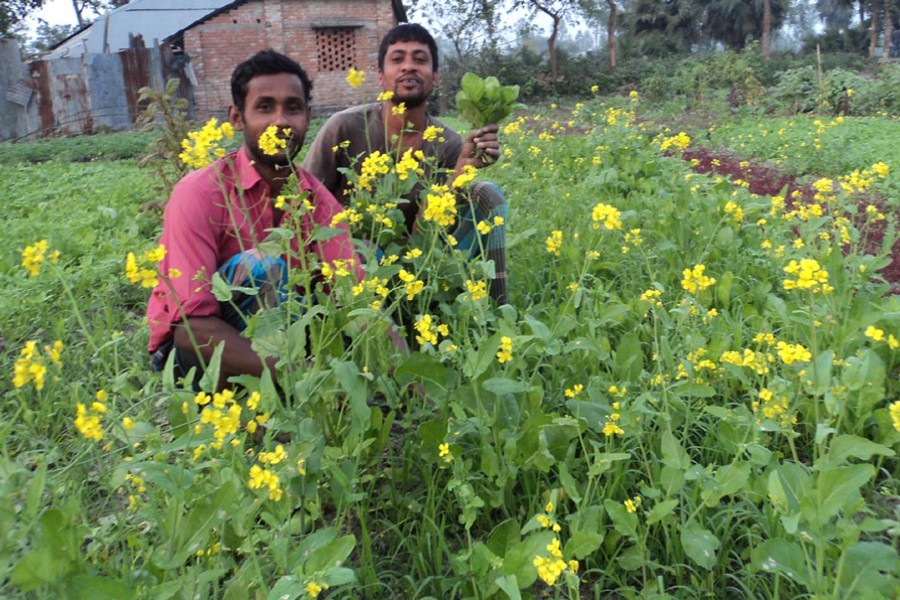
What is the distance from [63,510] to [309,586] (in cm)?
38

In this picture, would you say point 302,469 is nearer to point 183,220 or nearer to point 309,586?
point 309,586

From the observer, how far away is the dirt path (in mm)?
3702

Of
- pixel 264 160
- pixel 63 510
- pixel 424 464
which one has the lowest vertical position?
pixel 424 464

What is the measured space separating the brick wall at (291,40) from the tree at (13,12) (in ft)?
64.1

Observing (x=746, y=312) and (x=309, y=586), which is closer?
(x=309, y=586)

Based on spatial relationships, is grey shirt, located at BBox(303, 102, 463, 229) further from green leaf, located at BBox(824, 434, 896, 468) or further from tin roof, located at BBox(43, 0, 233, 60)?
tin roof, located at BBox(43, 0, 233, 60)

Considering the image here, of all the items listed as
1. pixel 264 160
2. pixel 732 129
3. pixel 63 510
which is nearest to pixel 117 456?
pixel 63 510

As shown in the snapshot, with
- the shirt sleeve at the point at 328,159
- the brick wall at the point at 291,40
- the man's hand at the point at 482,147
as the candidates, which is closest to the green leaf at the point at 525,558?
the man's hand at the point at 482,147

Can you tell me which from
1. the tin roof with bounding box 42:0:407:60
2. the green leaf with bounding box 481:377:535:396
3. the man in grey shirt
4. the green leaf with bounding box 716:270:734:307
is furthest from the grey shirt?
the tin roof with bounding box 42:0:407:60

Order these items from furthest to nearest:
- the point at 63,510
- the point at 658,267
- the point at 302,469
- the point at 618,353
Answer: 1. the point at 658,267
2. the point at 618,353
3. the point at 302,469
4. the point at 63,510

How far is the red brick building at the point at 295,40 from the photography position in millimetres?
18031

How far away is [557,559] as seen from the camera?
119 cm

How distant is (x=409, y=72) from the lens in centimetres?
275

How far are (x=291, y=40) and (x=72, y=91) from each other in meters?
6.20
